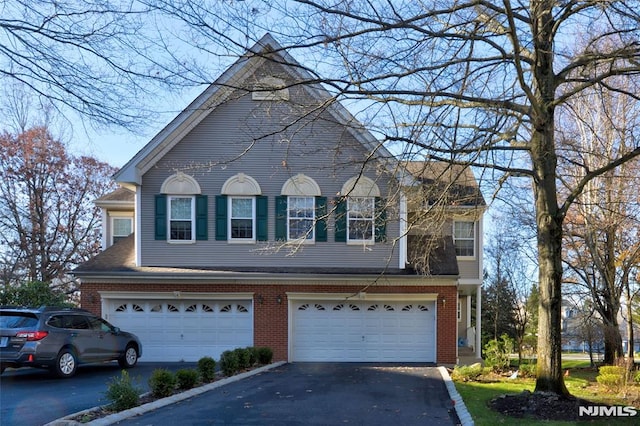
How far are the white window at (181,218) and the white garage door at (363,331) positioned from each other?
4276 mm

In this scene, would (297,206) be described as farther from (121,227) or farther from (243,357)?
(121,227)

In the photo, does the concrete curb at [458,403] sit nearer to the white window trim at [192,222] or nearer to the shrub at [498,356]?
the shrub at [498,356]

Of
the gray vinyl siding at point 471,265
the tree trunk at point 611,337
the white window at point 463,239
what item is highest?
the white window at point 463,239

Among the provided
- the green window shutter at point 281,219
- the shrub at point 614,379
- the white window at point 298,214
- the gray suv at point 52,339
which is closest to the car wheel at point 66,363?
the gray suv at point 52,339

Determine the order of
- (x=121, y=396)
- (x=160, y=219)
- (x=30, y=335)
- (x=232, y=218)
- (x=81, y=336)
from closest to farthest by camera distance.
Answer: (x=121, y=396) → (x=30, y=335) → (x=81, y=336) → (x=160, y=219) → (x=232, y=218)

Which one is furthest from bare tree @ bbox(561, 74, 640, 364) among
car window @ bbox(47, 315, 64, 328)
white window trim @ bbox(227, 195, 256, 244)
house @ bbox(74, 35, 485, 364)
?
car window @ bbox(47, 315, 64, 328)

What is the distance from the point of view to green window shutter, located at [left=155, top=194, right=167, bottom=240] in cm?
1841

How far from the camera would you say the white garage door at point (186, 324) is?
1822cm

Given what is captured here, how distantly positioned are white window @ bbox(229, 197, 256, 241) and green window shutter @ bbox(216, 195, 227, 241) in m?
0.17

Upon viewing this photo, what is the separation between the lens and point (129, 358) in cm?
1583

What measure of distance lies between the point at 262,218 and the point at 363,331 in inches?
198

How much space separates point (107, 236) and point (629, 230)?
65.4 ft

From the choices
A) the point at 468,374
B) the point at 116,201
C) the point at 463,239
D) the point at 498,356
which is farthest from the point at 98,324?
the point at 463,239

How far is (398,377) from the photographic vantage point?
13.8m
